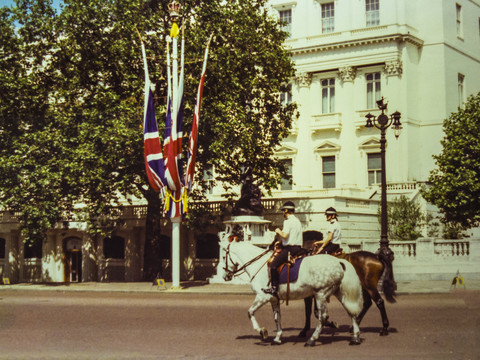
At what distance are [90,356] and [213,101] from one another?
981 inches

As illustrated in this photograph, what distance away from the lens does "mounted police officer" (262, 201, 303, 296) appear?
13.9 m

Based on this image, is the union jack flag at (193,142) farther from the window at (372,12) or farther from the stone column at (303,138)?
the window at (372,12)

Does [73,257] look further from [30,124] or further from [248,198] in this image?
[248,198]

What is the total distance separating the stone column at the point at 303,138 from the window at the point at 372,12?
18.2 ft

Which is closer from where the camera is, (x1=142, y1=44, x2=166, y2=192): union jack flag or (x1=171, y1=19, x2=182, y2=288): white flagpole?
(x1=142, y1=44, x2=166, y2=192): union jack flag

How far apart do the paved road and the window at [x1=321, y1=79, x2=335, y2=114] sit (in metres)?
31.8

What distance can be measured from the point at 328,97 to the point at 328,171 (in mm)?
5205

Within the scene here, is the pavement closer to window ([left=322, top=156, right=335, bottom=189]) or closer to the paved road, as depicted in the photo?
the paved road

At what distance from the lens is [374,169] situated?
52156mm

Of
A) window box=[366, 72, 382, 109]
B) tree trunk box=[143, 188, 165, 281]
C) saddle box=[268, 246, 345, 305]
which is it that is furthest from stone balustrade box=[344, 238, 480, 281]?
window box=[366, 72, 382, 109]

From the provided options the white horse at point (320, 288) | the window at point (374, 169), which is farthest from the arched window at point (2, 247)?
the white horse at point (320, 288)

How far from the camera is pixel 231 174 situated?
38.4 m

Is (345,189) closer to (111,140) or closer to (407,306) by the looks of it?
(111,140)

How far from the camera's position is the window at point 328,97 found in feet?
179
